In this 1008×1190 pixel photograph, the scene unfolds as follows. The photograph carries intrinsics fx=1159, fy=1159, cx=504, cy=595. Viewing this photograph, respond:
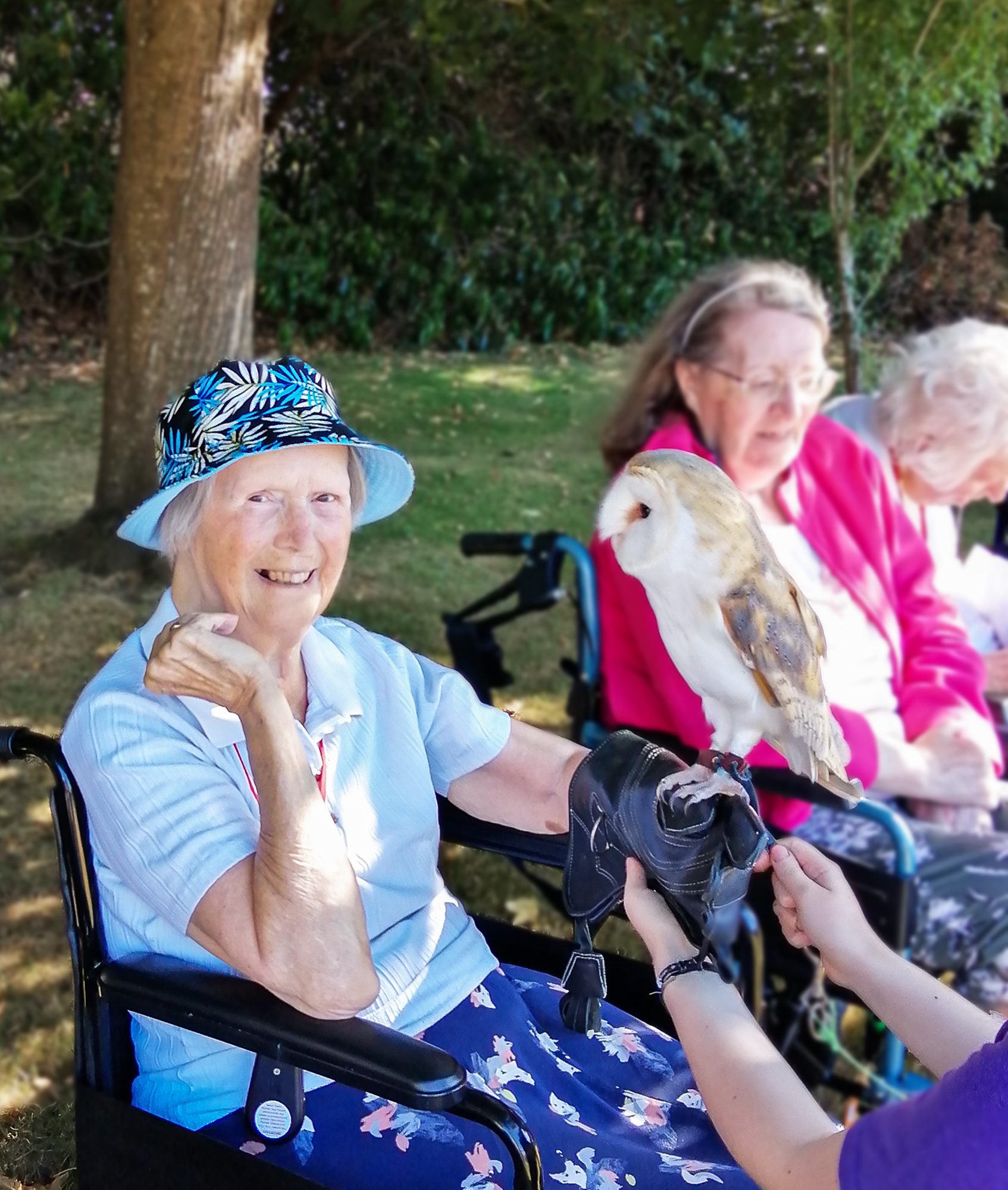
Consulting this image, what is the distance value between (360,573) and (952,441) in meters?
3.03

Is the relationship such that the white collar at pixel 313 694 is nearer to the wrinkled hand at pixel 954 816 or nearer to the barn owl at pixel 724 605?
the barn owl at pixel 724 605

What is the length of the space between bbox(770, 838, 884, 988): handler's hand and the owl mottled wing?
0.15 m

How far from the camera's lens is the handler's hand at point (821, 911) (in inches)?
54.7

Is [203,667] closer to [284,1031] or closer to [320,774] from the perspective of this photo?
[320,774]

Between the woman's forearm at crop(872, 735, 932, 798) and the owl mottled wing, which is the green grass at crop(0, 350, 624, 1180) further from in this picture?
the owl mottled wing

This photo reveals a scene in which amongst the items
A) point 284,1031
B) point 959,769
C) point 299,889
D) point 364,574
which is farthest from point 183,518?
point 364,574

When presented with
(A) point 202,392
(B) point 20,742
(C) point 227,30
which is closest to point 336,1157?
(B) point 20,742

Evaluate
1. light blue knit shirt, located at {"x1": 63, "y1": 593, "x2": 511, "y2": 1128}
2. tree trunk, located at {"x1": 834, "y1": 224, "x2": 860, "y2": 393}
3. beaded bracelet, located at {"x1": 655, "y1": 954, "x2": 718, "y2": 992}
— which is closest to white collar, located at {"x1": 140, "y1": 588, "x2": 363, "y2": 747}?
light blue knit shirt, located at {"x1": 63, "y1": 593, "x2": 511, "y2": 1128}

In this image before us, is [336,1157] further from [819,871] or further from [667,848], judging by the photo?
[819,871]

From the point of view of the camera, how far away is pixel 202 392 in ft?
5.03

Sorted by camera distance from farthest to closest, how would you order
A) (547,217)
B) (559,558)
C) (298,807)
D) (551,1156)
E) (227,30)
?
(547,217) < (227,30) < (559,558) < (551,1156) < (298,807)

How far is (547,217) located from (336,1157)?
9721 millimetres

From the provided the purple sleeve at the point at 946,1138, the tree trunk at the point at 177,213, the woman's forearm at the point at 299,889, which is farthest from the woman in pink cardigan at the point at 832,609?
the tree trunk at the point at 177,213

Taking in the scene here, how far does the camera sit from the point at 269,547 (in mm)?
1515
